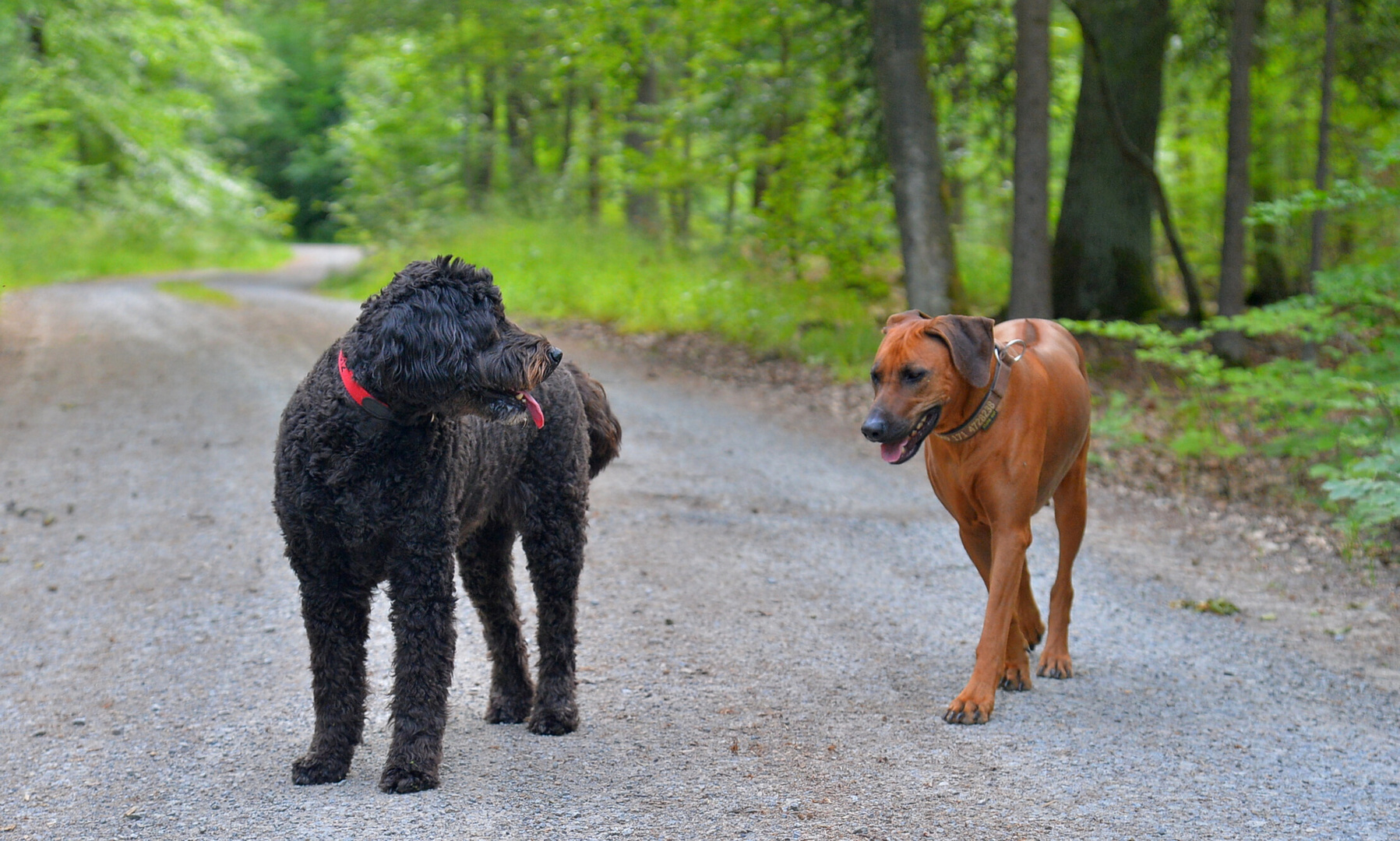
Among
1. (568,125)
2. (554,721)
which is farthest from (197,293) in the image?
(554,721)

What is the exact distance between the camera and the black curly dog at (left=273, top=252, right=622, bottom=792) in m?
3.56

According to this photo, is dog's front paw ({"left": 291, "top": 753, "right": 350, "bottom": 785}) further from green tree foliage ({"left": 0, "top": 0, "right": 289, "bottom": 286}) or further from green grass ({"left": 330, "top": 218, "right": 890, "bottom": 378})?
green tree foliage ({"left": 0, "top": 0, "right": 289, "bottom": 286})

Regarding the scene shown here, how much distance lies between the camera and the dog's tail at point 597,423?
4.81 meters

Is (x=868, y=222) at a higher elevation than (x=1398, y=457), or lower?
higher

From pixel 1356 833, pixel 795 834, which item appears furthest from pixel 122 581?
pixel 1356 833

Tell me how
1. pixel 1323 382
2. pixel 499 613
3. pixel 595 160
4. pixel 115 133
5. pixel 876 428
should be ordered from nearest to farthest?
1. pixel 876 428
2. pixel 499 613
3. pixel 1323 382
4. pixel 595 160
5. pixel 115 133

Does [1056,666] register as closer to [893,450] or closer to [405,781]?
[893,450]

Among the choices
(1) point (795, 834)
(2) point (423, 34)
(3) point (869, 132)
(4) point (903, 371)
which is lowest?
(1) point (795, 834)

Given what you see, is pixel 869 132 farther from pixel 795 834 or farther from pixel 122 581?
pixel 795 834

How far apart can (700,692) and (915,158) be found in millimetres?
8527

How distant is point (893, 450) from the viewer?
4.43 metres

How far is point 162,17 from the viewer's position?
82.2 ft

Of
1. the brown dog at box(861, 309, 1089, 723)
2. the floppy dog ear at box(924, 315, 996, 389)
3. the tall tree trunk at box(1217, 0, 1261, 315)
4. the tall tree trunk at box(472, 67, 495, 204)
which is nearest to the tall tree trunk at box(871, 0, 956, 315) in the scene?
the tall tree trunk at box(1217, 0, 1261, 315)

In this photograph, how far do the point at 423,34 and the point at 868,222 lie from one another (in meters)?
13.3
